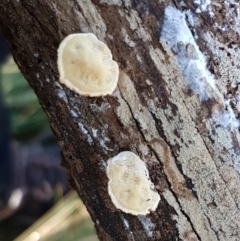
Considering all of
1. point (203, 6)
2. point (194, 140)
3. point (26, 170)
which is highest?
point (203, 6)

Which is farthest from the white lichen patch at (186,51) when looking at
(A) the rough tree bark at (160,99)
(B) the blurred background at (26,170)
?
(B) the blurred background at (26,170)

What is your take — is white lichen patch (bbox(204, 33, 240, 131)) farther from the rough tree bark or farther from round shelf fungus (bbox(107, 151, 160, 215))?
round shelf fungus (bbox(107, 151, 160, 215))

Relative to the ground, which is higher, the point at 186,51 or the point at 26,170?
the point at 186,51

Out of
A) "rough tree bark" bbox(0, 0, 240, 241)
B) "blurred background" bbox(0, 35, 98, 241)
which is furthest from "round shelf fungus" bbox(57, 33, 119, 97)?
"blurred background" bbox(0, 35, 98, 241)

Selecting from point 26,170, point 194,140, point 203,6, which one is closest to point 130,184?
point 194,140

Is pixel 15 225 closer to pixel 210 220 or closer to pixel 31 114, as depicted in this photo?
pixel 31 114

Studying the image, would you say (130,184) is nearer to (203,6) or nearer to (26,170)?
(203,6)
